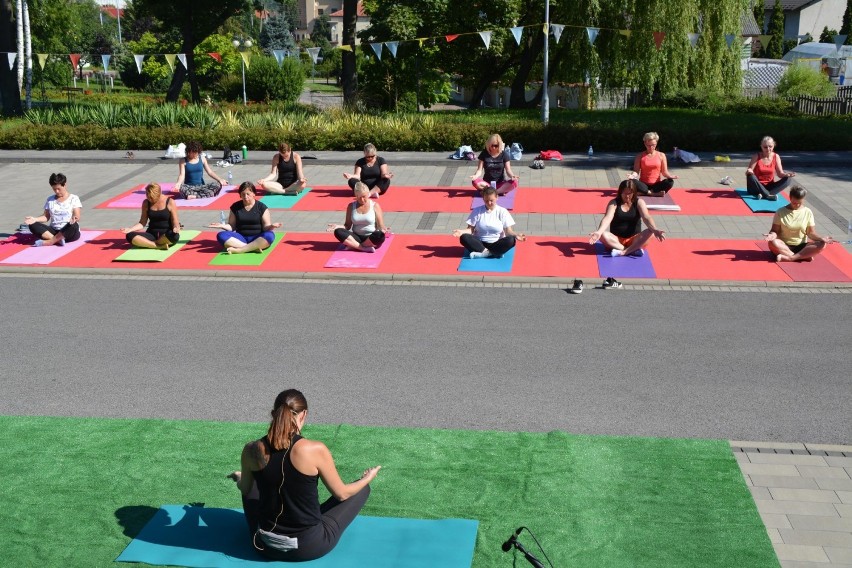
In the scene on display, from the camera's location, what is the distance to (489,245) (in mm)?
15336

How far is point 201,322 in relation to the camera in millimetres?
12617

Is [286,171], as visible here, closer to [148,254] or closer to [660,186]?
[148,254]

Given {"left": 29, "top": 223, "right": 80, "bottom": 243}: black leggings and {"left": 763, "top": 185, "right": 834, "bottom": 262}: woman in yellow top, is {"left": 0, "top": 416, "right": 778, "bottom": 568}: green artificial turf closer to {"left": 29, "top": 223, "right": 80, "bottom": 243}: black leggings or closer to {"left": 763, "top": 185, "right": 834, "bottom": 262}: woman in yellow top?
{"left": 763, "top": 185, "right": 834, "bottom": 262}: woman in yellow top

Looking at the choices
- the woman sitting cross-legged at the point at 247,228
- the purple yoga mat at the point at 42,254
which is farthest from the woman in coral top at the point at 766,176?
the purple yoga mat at the point at 42,254

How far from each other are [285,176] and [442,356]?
10845 millimetres

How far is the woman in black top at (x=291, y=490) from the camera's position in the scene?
20.6 feet

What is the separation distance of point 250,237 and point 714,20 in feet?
71.8

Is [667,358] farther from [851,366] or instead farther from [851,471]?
[851,471]

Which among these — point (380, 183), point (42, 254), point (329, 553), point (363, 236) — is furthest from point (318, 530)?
point (380, 183)

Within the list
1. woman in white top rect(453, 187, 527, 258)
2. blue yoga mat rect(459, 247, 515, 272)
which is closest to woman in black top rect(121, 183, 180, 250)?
woman in white top rect(453, 187, 527, 258)

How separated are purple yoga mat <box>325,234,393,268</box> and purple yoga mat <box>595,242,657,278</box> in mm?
3560

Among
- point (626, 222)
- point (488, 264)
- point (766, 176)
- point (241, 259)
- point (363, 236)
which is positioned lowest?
point (241, 259)

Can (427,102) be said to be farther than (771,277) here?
Yes

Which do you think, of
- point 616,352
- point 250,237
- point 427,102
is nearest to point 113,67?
point 427,102
